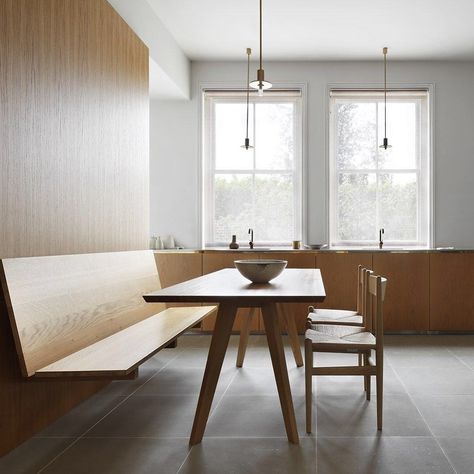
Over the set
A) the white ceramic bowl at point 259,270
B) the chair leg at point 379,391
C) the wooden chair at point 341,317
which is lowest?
the chair leg at point 379,391

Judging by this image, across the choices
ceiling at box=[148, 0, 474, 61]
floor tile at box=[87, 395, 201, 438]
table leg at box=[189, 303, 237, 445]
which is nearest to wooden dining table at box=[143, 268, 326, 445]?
table leg at box=[189, 303, 237, 445]

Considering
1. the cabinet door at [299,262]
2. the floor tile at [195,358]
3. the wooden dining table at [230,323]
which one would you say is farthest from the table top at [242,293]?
the cabinet door at [299,262]

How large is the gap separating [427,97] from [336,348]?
4289mm

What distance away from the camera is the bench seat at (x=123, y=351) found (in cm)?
231

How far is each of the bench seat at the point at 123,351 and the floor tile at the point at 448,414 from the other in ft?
5.12

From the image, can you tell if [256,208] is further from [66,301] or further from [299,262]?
[66,301]

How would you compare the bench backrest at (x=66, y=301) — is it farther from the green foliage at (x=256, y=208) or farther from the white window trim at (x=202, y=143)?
the green foliage at (x=256, y=208)

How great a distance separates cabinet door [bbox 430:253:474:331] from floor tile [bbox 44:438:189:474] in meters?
3.71

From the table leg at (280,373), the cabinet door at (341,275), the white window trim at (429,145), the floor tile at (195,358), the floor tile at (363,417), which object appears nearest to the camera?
the table leg at (280,373)

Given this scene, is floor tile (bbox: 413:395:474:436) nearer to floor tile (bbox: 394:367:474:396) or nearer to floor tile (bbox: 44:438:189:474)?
floor tile (bbox: 394:367:474:396)

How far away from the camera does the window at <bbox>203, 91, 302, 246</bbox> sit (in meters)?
6.08

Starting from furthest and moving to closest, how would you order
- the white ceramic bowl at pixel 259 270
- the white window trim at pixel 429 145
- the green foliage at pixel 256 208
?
the green foliage at pixel 256 208, the white window trim at pixel 429 145, the white ceramic bowl at pixel 259 270

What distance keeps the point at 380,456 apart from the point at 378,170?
423 cm

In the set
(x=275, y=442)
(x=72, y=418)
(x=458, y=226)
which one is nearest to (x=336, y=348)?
(x=275, y=442)
